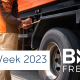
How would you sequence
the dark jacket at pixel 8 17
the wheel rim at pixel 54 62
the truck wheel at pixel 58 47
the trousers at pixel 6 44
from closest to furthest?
the truck wheel at pixel 58 47 < the dark jacket at pixel 8 17 < the trousers at pixel 6 44 < the wheel rim at pixel 54 62

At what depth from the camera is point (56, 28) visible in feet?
10.3

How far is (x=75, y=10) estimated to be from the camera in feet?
9.06

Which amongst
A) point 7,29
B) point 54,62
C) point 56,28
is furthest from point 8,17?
point 54,62

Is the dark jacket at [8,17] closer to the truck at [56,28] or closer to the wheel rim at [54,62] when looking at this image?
the truck at [56,28]

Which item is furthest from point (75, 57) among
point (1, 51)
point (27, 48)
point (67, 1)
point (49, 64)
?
point (27, 48)

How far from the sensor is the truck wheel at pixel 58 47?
273 centimetres

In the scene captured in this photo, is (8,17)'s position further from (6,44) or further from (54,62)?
(54,62)

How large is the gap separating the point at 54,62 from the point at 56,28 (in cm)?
71

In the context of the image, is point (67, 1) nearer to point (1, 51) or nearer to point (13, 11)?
point (13, 11)

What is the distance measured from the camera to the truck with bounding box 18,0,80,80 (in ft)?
9.07

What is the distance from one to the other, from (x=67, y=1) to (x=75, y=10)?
311mm

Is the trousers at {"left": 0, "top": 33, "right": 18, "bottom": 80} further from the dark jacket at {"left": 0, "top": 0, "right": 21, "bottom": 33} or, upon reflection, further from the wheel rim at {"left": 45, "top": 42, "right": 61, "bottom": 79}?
the wheel rim at {"left": 45, "top": 42, "right": 61, "bottom": 79}

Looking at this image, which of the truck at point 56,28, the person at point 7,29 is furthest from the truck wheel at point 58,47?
the person at point 7,29

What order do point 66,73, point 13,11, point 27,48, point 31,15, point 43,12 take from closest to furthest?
point 66,73, point 13,11, point 43,12, point 31,15, point 27,48
